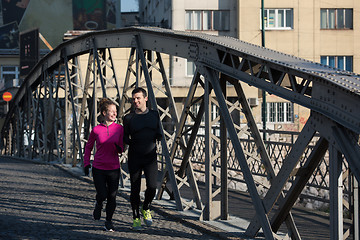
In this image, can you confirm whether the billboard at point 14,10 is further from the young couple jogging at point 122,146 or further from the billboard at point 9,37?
the young couple jogging at point 122,146

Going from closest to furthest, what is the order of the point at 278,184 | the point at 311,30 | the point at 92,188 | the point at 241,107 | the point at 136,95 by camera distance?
the point at 278,184 < the point at 136,95 < the point at 241,107 < the point at 92,188 < the point at 311,30

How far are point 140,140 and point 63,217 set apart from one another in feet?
6.34

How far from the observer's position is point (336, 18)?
46.4 m

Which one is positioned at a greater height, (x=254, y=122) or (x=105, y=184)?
(x=254, y=122)

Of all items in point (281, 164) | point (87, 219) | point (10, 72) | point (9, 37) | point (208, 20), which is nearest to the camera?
point (87, 219)

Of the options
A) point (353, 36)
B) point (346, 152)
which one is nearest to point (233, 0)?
point (353, 36)

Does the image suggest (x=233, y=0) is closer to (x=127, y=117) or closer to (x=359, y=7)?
(x=359, y=7)

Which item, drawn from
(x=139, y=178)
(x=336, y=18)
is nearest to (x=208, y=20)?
(x=336, y=18)

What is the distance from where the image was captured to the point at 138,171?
352 inches

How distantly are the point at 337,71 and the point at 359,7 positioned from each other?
135 feet

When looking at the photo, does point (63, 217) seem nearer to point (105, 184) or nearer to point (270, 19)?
point (105, 184)

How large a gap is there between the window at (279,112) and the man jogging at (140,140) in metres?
37.2

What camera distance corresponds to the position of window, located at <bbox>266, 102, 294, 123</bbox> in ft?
150

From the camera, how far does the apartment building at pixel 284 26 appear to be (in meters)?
45.4
